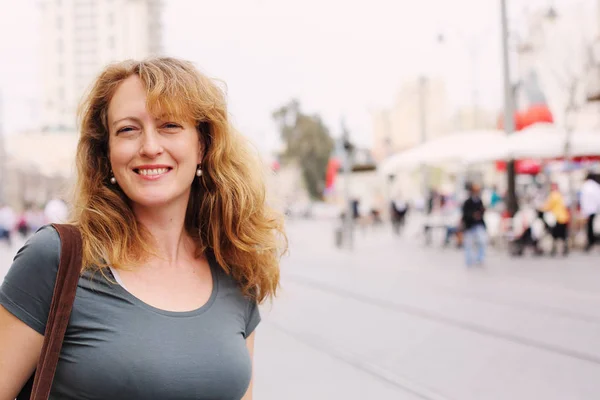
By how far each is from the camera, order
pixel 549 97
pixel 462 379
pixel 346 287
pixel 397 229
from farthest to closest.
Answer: pixel 549 97 → pixel 397 229 → pixel 346 287 → pixel 462 379

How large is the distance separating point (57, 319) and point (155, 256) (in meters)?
0.41

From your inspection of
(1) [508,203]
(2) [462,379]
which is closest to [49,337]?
(2) [462,379]

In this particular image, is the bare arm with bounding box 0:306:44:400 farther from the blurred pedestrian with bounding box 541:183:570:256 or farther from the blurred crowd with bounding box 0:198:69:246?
the blurred pedestrian with bounding box 541:183:570:256

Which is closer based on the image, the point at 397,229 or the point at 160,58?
the point at 160,58

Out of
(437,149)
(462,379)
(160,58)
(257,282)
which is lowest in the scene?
(462,379)

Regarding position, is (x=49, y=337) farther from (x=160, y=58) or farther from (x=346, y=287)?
(x=346, y=287)

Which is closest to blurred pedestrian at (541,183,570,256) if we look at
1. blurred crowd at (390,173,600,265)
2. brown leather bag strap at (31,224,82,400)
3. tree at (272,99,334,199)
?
blurred crowd at (390,173,600,265)

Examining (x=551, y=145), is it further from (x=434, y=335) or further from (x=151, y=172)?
(x=151, y=172)

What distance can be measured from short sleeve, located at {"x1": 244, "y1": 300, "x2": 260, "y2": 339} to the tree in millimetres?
66082

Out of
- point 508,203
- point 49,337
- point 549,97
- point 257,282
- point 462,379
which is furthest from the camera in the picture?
point 549,97

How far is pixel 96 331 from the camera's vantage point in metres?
1.83

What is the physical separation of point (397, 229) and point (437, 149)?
8015mm

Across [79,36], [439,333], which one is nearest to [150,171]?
[439,333]

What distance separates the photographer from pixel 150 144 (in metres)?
2.01
